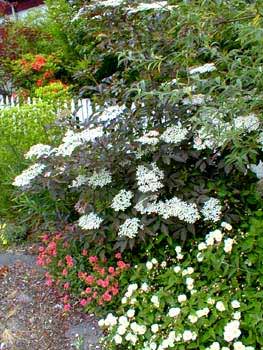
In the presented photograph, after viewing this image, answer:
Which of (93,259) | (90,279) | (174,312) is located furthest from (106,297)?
(174,312)

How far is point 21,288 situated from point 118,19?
7.27 feet

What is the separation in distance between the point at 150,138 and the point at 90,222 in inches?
23.7

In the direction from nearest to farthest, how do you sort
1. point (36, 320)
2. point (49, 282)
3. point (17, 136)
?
point (36, 320), point (49, 282), point (17, 136)

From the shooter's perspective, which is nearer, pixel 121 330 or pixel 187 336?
pixel 187 336

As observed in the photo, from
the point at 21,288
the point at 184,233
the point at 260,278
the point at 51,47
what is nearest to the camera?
the point at 260,278

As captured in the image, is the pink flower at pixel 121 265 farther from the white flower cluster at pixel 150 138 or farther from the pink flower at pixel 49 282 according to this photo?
the white flower cluster at pixel 150 138

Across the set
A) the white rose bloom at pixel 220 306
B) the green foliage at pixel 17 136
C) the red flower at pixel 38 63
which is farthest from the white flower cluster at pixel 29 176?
the red flower at pixel 38 63

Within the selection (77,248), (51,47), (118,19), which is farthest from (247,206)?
(51,47)

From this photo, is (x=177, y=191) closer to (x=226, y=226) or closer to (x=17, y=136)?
(x=226, y=226)

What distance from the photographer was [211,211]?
2.91 metres

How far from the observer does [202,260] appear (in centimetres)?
282

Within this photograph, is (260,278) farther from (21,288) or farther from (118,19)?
(118,19)

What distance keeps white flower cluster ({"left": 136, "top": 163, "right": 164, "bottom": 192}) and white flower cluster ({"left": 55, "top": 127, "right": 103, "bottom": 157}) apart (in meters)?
0.32

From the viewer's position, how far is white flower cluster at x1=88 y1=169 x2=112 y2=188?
2.98 meters
